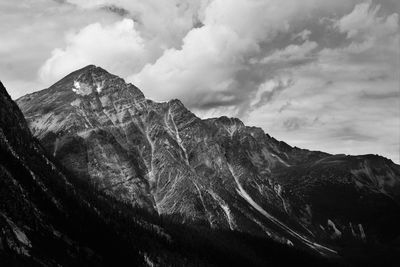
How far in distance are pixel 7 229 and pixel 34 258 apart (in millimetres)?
11746

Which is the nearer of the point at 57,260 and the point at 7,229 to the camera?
the point at 7,229

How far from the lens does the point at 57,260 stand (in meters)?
196

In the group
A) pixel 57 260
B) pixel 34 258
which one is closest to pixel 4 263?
pixel 34 258

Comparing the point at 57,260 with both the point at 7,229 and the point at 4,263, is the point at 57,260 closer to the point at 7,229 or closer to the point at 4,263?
the point at 7,229

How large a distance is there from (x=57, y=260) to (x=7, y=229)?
68.4 feet

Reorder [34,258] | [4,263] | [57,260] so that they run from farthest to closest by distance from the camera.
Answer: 1. [57,260]
2. [34,258]
3. [4,263]

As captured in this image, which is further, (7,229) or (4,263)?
(7,229)

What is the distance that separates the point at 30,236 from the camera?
199500 millimetres

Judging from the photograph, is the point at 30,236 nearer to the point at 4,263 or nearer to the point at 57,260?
the point at 57,260

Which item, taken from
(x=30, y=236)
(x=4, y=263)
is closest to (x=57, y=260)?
(x=30, y=236)

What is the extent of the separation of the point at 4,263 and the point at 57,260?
3599cm

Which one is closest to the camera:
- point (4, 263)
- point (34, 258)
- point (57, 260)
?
point (4, 263)

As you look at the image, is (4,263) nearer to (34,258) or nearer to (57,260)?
(34,258)
